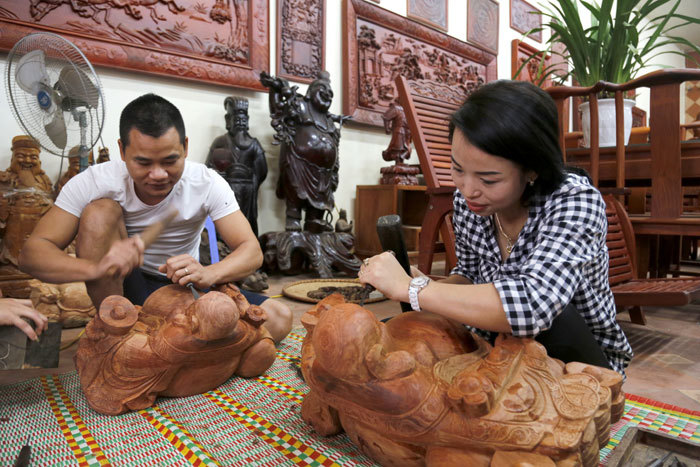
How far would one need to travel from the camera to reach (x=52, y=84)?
2.25m

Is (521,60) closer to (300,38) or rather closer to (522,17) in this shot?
(522,17)

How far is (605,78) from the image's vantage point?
2688 mm

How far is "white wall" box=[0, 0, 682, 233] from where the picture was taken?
332 centimetres

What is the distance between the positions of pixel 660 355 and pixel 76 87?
308 centimetres

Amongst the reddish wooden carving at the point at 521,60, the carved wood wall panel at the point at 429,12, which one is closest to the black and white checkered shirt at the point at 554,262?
the carved wood wall panel at the point at 429,12

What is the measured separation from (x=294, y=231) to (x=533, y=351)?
317 centimetres

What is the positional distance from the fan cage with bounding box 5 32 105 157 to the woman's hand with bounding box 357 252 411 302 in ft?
6.08

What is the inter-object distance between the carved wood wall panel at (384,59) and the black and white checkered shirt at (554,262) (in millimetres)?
3292

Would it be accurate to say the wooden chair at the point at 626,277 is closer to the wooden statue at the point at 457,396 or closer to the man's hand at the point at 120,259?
the wooden statue at the point at 457,396

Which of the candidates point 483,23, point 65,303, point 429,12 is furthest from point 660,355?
point 483,23

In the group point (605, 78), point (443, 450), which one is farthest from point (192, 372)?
point (605, 78)

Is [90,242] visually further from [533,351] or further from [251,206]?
[251,206]

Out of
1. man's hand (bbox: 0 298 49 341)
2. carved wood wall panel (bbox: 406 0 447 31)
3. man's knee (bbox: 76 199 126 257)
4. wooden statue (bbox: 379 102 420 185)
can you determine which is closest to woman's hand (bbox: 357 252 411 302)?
man's hand (bbox: 0 298 49 341)

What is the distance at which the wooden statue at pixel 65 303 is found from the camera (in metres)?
2.38
